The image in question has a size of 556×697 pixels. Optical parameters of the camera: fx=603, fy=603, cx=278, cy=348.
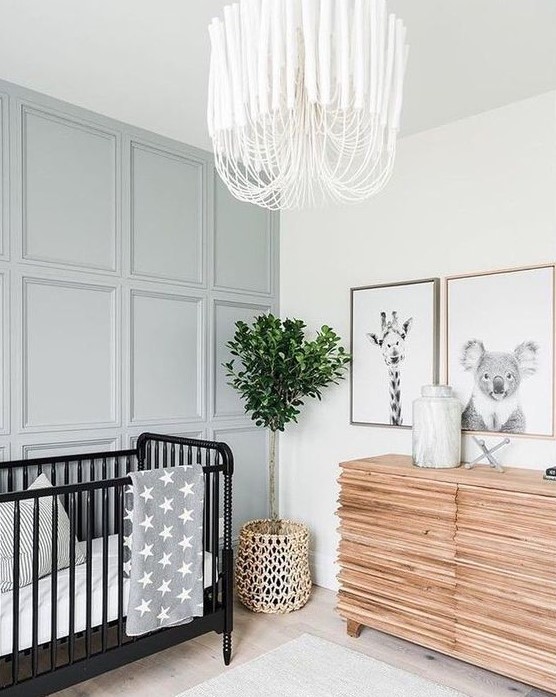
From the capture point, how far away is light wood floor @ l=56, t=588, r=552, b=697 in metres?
2.44

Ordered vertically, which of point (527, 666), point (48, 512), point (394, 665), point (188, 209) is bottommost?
point (394, 665)

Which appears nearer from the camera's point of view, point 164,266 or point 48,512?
point 48,512

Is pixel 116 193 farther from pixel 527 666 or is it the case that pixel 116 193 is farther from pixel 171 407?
pixel 527 666

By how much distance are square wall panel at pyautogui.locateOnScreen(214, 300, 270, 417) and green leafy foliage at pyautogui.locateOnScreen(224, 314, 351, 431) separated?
222mm

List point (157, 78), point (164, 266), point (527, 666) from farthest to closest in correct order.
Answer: point (164, 266)
point (157, 78)
point (527, 666)

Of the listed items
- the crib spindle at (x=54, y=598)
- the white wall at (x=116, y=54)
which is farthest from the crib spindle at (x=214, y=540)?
the white wall at (x=116, y=54)

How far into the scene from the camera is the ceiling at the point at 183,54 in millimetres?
2141

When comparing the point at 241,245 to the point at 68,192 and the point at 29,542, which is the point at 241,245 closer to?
the point at 68,192

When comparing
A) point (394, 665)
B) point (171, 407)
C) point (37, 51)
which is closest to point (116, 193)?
point (37, 51)

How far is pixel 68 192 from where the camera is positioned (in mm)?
2920

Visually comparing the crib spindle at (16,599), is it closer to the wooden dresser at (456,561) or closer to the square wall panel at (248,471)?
the wooden dresser at (456,561)

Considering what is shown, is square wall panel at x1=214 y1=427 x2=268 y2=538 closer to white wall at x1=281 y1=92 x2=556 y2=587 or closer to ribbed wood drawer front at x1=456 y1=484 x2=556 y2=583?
white wall at x1=281 y1=92 x2=556 y2=587

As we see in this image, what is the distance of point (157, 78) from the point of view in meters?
2.68

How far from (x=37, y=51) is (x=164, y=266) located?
47.5 inches
